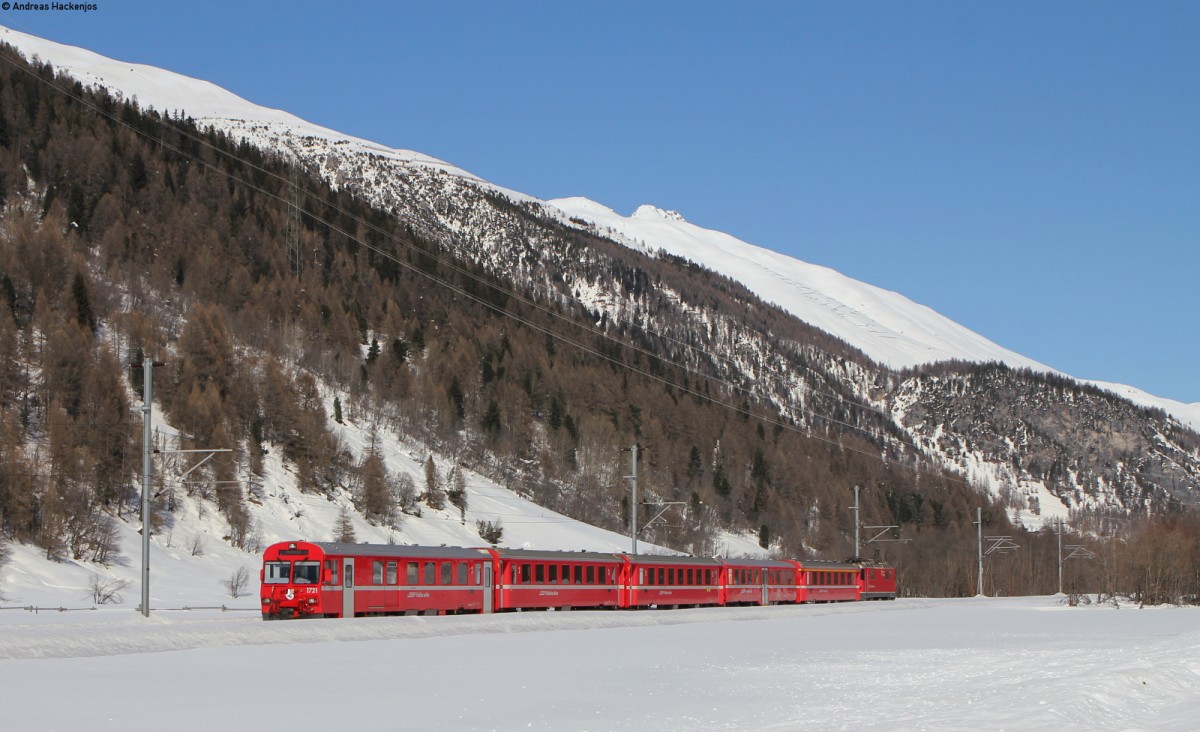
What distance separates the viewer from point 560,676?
98.1 feet

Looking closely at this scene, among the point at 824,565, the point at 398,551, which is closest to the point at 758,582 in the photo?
the point at 824,565

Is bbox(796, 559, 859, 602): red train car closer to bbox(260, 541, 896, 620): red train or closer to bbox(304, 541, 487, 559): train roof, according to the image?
bbox(260, 541, 896, 620): red train

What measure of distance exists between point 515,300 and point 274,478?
96.1 m

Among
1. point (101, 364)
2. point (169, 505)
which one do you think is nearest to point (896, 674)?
point (169, 505)

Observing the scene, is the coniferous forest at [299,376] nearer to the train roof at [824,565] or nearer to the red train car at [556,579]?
the train roof at [824,565]

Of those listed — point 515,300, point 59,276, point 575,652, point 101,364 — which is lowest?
point 575,652

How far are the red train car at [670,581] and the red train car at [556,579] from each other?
0.93 meters

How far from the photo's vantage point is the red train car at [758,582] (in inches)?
2906

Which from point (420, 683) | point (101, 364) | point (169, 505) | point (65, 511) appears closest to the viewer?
point (420, 683)

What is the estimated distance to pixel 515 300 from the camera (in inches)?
7687

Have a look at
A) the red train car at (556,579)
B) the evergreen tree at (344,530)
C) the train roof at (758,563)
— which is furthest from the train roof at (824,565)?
the evergreen tree at (344,530)

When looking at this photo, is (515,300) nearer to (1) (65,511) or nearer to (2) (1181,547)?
(2) (1181,547)

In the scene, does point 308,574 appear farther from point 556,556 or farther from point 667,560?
point 667,560

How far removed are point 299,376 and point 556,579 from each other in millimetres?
67526
